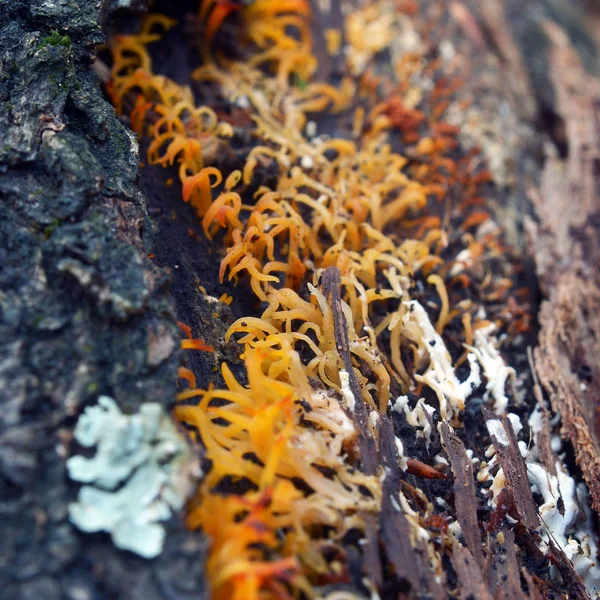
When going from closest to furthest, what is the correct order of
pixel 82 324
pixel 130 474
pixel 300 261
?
pixel 130 474 < pixel 82 324 < pixel 300 261

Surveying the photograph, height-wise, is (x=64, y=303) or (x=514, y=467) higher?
(x=514, y=467)

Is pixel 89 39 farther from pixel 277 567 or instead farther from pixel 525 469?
pixel 525 469

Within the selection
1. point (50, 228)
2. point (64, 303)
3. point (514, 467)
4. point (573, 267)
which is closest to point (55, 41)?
point (50, 228)

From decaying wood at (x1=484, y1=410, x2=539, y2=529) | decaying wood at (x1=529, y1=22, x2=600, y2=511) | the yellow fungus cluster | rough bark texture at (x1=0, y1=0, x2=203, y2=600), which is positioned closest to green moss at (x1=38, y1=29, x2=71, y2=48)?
rough bark texture at (x1=0, y1=0, x2=203, y2=600)

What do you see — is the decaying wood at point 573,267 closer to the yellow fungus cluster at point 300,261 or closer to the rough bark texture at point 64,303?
the yellow fungus cluster at point 300,261

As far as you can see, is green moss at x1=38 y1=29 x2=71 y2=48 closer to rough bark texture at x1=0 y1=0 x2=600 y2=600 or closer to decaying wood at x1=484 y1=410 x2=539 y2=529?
rough bark texture at x1=0 y1=0 x2=600 y2=600

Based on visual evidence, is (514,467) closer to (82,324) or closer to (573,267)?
(573,267)

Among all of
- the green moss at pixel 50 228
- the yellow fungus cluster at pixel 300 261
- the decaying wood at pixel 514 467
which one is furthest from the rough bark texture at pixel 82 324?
the yellow fungus cluster at pixel 300 261
